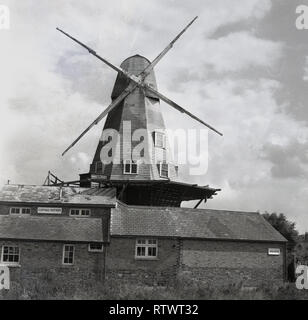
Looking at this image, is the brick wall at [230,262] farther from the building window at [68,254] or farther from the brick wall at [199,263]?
the building window at [68,254]

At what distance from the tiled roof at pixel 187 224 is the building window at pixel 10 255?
16.8 ft

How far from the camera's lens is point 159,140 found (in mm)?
31562

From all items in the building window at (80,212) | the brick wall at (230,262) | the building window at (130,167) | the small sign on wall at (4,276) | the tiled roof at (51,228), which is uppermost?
the building window at (130,167)

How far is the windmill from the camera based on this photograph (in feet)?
96.8

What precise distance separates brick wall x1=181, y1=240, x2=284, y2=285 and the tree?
27.4ft

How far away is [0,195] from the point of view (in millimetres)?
27281

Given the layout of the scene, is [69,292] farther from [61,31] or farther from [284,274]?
[61,31]

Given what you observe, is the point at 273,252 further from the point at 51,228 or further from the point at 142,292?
the point at 51,228

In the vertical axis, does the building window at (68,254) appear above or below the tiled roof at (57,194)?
below

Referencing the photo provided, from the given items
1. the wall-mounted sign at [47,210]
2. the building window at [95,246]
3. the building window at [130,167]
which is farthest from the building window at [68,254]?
the building window at [130,167]

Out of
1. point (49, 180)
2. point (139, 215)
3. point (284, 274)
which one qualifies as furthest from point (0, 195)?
point (284, 274)

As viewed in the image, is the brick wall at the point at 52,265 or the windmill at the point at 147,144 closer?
the brick wall at the point at 52,265

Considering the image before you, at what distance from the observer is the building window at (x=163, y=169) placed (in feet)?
99.9

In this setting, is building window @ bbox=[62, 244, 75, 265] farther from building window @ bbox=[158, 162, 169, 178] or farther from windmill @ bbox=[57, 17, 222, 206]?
building window @ bbox=[158, 162, 169, 178]
